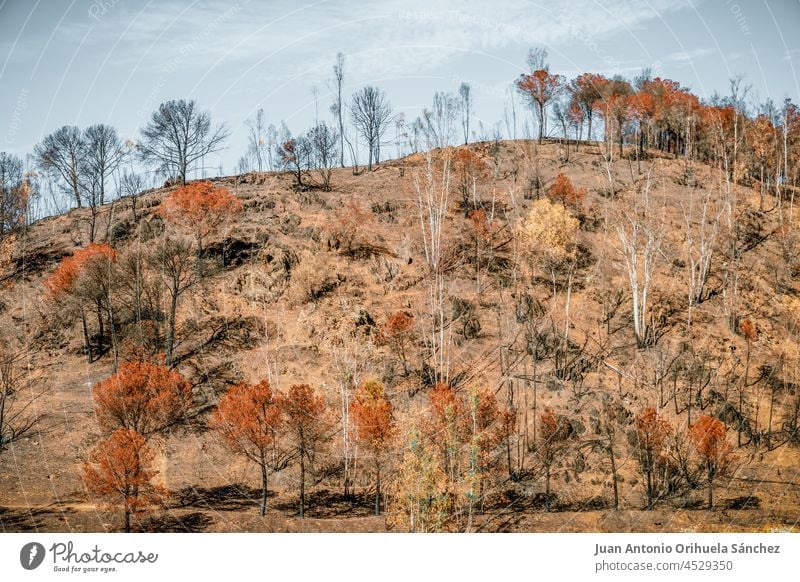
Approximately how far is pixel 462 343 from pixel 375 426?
10957mm

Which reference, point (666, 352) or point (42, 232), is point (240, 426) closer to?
point (666, 352)

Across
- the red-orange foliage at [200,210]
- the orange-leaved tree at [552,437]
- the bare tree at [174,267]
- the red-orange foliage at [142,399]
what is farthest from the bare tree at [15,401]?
the orange-leaved tree at [552,437]

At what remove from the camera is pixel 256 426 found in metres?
34.5

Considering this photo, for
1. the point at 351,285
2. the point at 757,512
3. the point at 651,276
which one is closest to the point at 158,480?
the point at 351,285

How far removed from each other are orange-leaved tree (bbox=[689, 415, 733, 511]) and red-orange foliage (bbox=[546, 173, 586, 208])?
26.8 m

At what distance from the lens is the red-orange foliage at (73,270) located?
45.2 metres

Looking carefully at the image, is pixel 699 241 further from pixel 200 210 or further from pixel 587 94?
pixel 200 210

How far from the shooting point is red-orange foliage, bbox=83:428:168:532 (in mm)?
29938

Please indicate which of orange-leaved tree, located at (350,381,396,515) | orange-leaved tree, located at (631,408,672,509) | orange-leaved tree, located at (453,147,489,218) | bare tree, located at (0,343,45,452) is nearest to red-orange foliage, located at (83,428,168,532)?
bare tree, located at (0,343,45,452)

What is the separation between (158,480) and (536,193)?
44.8 meters

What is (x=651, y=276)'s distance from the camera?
1891 inches
